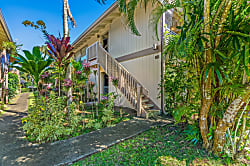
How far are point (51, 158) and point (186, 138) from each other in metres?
3.13

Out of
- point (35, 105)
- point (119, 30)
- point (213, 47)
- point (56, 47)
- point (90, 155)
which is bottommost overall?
point (90, 155)

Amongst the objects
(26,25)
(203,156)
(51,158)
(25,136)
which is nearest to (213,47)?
(203,156)

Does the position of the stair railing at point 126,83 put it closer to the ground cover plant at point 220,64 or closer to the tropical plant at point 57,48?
the tropical plant at point 57,48

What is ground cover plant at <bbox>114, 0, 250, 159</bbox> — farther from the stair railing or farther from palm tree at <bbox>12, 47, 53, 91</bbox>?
palm tree at <bbox>12, 47, 53, 91</bbox>

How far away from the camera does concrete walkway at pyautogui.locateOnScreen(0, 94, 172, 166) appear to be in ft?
7.84

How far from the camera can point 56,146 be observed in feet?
9.55

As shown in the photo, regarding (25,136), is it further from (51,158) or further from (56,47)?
(56,47)

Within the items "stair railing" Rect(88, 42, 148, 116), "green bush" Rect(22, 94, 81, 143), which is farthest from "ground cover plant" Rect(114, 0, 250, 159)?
"green bush" Rect(22, 94, 81, 143)

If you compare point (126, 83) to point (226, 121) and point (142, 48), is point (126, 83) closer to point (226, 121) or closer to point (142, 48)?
point (142, 48)

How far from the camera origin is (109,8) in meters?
6.89

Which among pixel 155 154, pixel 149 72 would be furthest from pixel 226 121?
pixel 149 72

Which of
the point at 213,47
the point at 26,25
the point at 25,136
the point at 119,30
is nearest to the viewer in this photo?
the point at 213,47

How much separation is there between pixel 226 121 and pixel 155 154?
155 centimetres

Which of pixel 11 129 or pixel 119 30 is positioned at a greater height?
pixel 119 30
